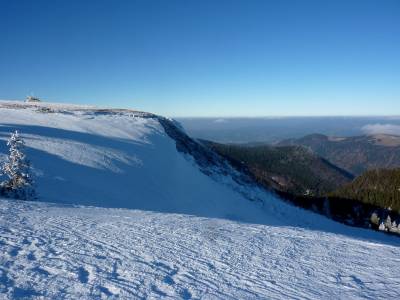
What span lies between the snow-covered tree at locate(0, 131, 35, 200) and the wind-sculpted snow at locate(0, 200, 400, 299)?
8.83 feet

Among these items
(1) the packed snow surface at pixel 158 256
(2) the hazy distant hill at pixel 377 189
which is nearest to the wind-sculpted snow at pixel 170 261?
(1) the packed snow surface at pixel 158 256

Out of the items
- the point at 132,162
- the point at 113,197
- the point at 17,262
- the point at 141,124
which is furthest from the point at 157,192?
the point at 17,262

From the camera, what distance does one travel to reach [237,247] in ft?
41.6

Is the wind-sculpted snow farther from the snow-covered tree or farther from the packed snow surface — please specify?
the snow-covered tree

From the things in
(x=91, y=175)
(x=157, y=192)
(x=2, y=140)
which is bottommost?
(x=157, y=192)

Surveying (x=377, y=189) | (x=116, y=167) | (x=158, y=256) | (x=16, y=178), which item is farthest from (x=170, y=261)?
(x=377, y=189)

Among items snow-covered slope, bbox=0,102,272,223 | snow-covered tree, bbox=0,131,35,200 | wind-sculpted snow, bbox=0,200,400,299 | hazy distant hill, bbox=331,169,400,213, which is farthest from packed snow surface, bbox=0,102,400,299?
hazy distant hill, bbox=331,169,400,213

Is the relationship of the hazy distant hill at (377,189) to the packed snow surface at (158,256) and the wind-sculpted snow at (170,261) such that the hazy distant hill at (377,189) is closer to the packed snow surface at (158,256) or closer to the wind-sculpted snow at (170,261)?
the packed snow surface at (158,256)

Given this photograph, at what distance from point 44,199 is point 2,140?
10.9m

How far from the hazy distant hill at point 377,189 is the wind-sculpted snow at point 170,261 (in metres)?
89.1

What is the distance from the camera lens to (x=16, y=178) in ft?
59.6

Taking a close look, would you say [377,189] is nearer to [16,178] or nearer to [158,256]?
[16,178]

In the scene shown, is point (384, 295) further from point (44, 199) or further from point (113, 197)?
point (113, 197)

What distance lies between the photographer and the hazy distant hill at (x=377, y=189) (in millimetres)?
108606
